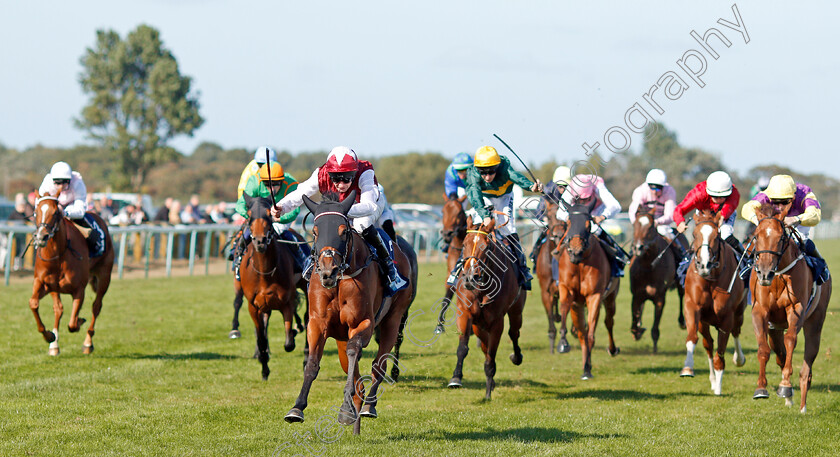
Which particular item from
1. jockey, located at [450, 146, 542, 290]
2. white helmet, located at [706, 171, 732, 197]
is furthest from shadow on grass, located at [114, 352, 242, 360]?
white helmet, located at [706, 171, 732, 197]

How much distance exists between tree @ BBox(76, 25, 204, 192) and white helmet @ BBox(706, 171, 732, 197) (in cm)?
3715

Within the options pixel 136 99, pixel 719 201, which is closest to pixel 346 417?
pixel 719 201

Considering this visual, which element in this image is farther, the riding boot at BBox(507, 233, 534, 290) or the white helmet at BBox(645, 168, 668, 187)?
the white helmet at BBox(645, 168, 668, 187)

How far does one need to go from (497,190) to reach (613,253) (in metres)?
2.24

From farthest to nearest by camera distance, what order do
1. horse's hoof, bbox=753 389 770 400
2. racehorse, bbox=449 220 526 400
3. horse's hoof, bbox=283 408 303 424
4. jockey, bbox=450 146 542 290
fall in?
jockey, bbox=450 146 542 290
racehorse, bbox=449 220 526 400
horse's hoof, bbox=753 389 770 400
horse's hoof, bbox=283 408 303 424

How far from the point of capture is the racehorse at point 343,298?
6.00m

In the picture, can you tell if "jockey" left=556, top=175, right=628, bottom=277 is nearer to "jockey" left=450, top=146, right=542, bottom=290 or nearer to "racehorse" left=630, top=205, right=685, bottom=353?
"racehorse" left=630, top=205, right=685, bottom=353

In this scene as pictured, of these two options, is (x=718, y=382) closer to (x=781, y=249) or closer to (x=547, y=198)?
(x=781, y=249)

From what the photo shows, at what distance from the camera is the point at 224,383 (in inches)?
358

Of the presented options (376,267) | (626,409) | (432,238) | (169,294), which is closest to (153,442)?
(376,267)

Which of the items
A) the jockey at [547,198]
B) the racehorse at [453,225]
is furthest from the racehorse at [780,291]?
the racehorse at [453,225]

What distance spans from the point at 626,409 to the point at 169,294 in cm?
1048

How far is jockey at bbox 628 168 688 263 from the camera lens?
12.5 metres

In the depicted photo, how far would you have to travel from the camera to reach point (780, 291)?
8133mm
